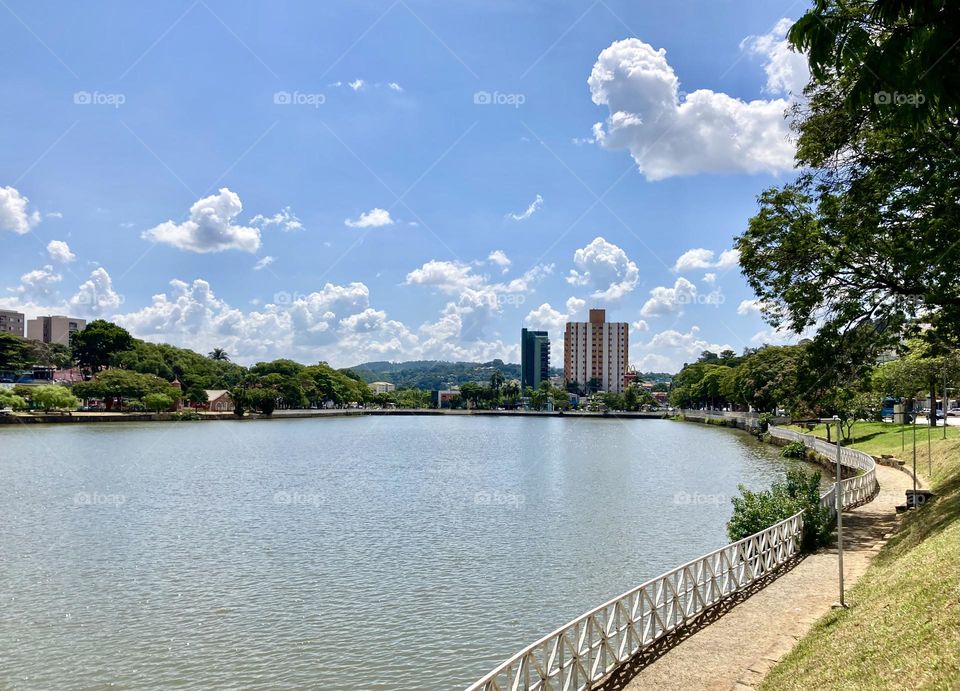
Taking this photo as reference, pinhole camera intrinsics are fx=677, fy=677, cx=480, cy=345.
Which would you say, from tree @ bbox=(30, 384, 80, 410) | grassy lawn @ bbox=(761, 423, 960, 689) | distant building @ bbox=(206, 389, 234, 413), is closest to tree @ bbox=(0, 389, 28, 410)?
tree @ bbox=(30, 384, 80, 410)

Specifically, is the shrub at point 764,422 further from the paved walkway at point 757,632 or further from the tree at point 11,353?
Result: the tree at point 11,353

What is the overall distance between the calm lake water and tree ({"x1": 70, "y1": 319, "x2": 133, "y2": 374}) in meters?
99.4

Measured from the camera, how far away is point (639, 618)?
1284 cm

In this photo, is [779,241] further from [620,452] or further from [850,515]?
[620,452]

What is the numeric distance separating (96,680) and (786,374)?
22802 mm

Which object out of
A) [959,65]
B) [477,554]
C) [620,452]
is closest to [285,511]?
[477,554]

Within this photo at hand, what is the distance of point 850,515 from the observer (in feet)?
82.2

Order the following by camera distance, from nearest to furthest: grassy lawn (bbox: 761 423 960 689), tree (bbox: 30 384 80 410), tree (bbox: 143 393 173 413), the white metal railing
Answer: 1. grassy lawn (bbox: 761 423 960 689)
2. the white metal railing
3. tree (bbox: 30 384 80 410)
4. tree (bbox: 143 393 173 413)

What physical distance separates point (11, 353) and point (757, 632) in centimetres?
14991

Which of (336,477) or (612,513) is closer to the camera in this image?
(612,513)

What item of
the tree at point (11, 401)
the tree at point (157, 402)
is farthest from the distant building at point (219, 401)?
the tree at point (11, 401)

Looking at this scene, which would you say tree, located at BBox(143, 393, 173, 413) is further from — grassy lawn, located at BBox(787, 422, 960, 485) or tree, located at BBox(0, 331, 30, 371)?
grassy lawn, located at BBox(787, 422, 960, 485)

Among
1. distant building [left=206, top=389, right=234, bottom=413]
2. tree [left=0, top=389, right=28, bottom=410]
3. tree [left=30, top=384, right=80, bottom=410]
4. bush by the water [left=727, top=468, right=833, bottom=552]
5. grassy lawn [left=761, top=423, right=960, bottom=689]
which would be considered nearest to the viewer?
grassy lawn [left=761, top=423, right=960, bottom=689]

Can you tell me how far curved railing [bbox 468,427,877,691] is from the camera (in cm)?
1045
